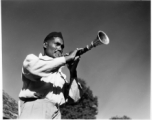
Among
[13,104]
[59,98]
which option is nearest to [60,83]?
[59,98]

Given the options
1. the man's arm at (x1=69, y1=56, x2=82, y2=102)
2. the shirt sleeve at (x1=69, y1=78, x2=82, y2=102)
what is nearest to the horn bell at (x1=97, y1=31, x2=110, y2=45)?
the man's arm at (x1=69, y1=56, x2=82, y2=102)

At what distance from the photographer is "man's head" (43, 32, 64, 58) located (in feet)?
8.89

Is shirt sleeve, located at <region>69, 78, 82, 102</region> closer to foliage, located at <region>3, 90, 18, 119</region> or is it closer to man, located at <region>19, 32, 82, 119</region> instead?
man, located at <region>19, 32, 82, 119</region>

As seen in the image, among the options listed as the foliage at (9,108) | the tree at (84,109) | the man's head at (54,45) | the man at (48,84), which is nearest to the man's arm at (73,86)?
the man at (48,84)

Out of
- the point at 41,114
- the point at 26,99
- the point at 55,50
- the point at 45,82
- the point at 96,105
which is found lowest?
the point at 41,114

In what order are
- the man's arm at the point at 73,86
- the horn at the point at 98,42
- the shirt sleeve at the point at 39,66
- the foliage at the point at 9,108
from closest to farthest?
1. the shirt sleeve at the point at 39,66
2. the horn at the point at 98,42
3. the man's arm at the point at 73,86
4. the foliage at the point at 9,108

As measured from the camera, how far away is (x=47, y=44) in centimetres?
279

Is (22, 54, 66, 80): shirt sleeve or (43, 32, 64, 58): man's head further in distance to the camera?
(43, 32, 64, 58): man's head

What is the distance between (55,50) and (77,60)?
1.17 feet

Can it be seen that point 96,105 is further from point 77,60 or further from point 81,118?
point 77,60

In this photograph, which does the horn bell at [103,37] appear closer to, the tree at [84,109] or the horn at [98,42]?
the horn at [98,42]

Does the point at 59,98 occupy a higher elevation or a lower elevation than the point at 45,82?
lower

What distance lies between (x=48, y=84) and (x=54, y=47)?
0.55 m

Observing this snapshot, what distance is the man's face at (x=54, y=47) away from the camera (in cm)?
271
